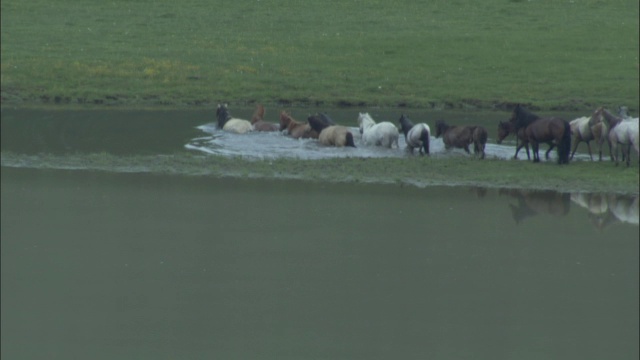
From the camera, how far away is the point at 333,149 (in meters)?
17.7

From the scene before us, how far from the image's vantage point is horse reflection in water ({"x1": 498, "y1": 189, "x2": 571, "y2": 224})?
13.6 metres

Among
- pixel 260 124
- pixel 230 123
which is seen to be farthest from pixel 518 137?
pixel 230 123

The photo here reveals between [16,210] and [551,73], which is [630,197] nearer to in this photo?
[16,210]

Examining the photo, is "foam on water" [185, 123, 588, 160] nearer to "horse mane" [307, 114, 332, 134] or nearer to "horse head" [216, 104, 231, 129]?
"horse mane" [307, 114, 332, 134]

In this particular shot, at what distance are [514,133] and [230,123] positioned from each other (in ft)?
15.4

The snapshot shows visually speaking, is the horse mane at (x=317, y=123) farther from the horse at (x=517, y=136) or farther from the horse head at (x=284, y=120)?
the horse at (x=517, y=136)

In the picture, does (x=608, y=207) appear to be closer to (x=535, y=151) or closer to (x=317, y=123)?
(x=535, y=151)

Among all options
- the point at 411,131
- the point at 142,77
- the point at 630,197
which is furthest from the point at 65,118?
the point at 630,197

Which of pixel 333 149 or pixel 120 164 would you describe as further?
pixel 333 149

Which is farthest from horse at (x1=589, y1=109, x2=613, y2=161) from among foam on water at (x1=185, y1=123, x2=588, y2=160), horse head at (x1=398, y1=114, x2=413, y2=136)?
horse head at (x1=398, y1=114, x2=413, y2=136)

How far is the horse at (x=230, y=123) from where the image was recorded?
19.1 metres

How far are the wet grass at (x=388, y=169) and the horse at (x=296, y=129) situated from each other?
1.99m

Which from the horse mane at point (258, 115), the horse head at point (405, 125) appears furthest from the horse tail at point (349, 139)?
the horse mane at point (258, 115)

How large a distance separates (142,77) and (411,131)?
22.4 feet
